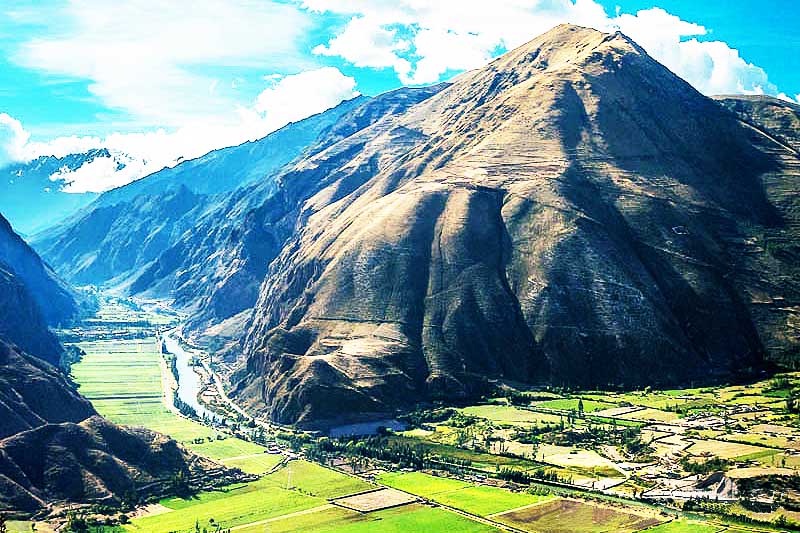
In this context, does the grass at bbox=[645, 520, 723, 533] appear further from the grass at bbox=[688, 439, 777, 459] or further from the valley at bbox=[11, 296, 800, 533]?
the grass at bbox=[688, 439, 777, 459]

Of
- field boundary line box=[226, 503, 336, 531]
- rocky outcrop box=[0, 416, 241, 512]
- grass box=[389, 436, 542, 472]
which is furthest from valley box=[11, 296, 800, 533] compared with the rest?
rocky outcrop box=[0, 416, 241, 512]

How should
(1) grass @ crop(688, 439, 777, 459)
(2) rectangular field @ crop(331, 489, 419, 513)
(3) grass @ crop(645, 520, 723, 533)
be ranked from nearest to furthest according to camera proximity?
(3) grass @ crop(645, 520, 723, 533) → (2) rectangular field @ crop(331, 489, 419, 513) → (1) grass @ crop(688, 439, 777, 459)

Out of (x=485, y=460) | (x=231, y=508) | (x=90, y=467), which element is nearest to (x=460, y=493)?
(x=485, y=460)

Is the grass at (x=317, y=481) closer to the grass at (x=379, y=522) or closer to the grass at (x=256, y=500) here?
the grass at (x=256, y=500)

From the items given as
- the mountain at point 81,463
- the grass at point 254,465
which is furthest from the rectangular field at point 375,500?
the mountain at point 81,463

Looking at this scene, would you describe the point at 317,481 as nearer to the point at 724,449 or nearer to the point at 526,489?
the point at 526,489

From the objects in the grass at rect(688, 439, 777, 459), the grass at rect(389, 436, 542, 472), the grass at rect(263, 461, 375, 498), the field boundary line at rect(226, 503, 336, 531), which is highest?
the grass at rect(688, 439, 777, 459)
